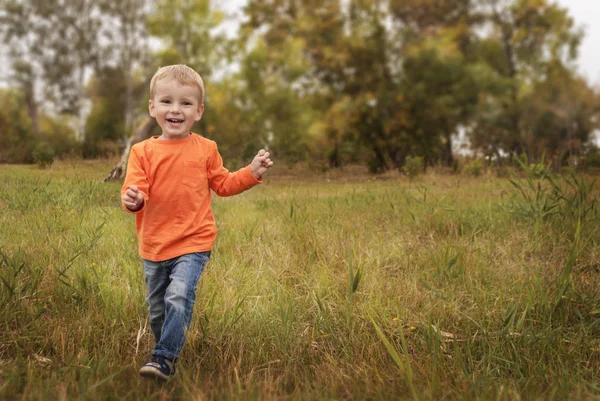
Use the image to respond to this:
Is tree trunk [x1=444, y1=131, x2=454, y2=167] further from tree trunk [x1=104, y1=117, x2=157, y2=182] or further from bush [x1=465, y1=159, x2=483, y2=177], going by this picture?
tree trunk [x1=104, y1=117, x2=157, y2=182]

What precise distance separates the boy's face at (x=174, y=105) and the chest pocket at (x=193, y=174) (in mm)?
142

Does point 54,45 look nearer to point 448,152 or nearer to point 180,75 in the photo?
point 180,75

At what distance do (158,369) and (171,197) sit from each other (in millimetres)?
701

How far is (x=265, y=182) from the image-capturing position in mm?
5781

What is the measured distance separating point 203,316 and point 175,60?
16.8 feet

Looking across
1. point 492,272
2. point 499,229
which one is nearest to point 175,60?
point 499,229

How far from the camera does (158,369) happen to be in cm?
184

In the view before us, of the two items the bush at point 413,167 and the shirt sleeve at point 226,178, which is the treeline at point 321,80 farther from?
the shirt sleeve at point 226,178

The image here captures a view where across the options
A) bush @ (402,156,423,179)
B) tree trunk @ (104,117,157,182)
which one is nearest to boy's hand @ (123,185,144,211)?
tree trunk @ (104,117,157,182)

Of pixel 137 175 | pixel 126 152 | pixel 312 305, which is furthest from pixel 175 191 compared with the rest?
pixel 126 152

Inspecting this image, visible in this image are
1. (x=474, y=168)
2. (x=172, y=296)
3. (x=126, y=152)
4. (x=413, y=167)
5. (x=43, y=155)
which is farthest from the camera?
(x=413, y=167)

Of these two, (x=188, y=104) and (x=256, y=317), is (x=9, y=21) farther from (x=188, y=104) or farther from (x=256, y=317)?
(x=256, y=317)

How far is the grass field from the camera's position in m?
1.81

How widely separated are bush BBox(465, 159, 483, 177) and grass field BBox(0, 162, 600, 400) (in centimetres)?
177
